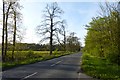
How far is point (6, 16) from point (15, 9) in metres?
1.87

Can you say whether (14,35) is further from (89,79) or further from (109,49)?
(89,79)

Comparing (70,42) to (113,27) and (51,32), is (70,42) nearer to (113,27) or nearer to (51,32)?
(51,32)

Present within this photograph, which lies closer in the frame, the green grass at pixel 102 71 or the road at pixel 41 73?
the road at pixel 41 73

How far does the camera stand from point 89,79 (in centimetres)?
1526

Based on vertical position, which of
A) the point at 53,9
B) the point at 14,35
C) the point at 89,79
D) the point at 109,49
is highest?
the point at 53,9

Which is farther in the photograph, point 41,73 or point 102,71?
point 102,71

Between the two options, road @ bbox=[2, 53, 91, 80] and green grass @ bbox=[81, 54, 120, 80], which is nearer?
road @ bbox=[2, 53, 91, 80]

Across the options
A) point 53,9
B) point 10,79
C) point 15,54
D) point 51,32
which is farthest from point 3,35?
point 53,9

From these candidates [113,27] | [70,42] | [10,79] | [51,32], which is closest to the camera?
[10,79]

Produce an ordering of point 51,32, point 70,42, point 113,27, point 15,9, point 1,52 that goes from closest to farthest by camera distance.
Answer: point 113,27
point 1,52
point 15,9
point 51,32
point 70,42

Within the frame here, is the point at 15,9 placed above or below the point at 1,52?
above

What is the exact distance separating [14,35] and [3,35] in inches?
240

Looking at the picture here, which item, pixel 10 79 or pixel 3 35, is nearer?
pixel 10 79

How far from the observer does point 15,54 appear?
4050 centimetres
